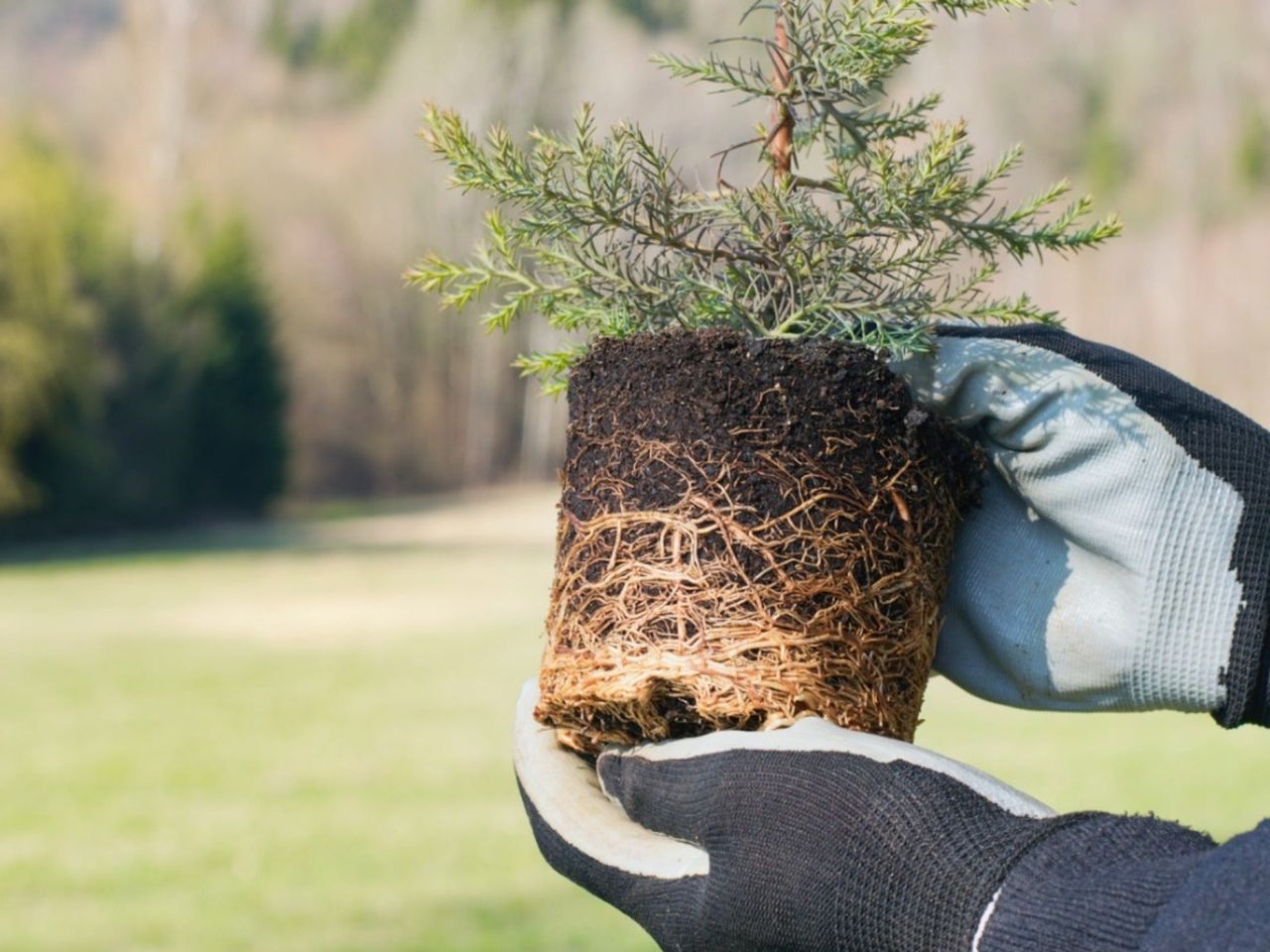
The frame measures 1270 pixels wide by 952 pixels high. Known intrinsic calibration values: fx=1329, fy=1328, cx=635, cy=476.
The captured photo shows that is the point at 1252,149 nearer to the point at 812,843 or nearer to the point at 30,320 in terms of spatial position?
the point at 30,320

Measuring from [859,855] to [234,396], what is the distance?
33.1 m

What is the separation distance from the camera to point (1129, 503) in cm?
159

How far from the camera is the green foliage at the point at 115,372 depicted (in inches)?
1005

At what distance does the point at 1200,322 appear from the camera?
3459 cm

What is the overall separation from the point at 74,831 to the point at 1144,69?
156 ft

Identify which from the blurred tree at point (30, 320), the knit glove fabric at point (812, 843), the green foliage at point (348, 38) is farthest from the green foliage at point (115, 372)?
the green foliage at point (348, 38)

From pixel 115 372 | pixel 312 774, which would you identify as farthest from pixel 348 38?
pixel 312 774

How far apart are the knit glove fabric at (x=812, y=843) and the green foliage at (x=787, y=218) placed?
18.9 inches

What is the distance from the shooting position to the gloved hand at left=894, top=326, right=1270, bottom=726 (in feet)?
5.17

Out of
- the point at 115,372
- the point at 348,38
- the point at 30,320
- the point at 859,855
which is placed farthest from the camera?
the point at 348,38

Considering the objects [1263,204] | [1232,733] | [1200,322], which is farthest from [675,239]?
[1263,204]

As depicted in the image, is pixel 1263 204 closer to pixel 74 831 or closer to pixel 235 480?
pixel 235 480

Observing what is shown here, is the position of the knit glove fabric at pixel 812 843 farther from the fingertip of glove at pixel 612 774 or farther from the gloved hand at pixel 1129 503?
the gloved hand at pixel 1129 503

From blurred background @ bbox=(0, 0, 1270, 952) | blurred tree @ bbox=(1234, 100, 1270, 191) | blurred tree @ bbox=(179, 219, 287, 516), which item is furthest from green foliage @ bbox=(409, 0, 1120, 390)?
blurred tree @ bbox=(1234, 100, 1270, 191)
